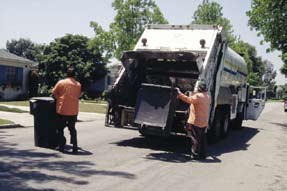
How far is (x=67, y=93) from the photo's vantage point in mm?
9758

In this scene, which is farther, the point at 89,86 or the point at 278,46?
the point at 89,86

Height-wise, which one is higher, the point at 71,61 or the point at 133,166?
the point at 71,61

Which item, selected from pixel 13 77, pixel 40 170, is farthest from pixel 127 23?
pixel 40 170

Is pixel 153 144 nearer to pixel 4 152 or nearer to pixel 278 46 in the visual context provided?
pixel 4 152

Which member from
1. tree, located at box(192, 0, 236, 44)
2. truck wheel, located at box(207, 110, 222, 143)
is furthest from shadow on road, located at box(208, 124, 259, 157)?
tree, located at box(192, 0, 236, 44)

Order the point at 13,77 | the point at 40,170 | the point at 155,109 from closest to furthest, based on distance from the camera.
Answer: the point at 40,170
the point at 155,109
the point at 13,77

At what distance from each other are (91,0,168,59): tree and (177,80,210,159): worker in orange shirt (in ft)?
69.3

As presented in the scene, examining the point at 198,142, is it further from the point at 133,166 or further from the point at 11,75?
the point at 11,75

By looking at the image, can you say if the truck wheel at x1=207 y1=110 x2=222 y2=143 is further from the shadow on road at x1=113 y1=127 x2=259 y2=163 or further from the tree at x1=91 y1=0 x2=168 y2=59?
the tree at x1=91 y1=0 x2=168 y2=59

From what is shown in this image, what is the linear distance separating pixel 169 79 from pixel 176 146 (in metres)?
1.85

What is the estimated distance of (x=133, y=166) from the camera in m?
8.73

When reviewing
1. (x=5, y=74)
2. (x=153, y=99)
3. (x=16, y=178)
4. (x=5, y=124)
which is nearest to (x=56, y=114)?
(x=153, y=99)

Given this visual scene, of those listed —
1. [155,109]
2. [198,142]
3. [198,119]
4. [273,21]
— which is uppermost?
[273,21]

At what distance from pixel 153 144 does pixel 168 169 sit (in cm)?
351
